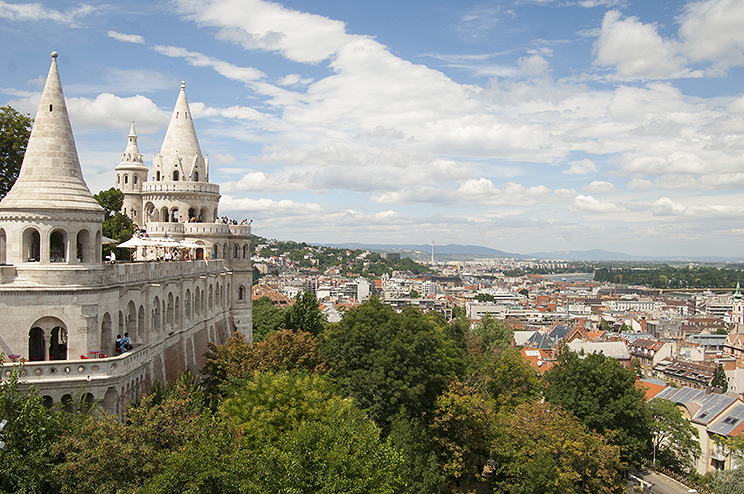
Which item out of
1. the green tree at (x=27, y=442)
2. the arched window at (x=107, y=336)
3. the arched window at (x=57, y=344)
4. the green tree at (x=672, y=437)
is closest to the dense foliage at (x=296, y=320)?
the arched window at (x=107, y=336)

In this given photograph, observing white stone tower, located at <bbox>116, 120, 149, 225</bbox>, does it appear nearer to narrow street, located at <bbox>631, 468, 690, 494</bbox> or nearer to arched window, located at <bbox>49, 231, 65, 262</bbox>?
arched window, located at <bbox>49, 231, 65, 262</bbox>

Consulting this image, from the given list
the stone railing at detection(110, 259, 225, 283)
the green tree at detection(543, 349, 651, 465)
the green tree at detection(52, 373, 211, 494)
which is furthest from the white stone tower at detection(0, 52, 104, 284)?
the green tree at detection(543, 349, 651, 465)

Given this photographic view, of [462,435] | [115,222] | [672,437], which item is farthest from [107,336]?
[672,437]

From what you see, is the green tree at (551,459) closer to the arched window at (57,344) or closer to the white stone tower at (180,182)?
the arched window at (57,344)

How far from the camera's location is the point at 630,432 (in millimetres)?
50000

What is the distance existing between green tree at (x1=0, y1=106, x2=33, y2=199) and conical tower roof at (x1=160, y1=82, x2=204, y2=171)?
1330 cm

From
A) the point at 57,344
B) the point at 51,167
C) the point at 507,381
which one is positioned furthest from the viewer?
the point at 507,381

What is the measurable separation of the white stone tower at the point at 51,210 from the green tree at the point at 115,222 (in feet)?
64.6

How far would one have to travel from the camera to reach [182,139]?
56719 millimetres

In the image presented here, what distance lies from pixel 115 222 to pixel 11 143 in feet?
38.6

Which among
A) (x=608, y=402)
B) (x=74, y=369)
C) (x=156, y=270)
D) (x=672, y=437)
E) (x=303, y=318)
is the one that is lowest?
(x=672, y=437)

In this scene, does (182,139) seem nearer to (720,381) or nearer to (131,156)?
(131,156)

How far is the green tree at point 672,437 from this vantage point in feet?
197

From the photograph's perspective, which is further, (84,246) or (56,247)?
(56,247)
